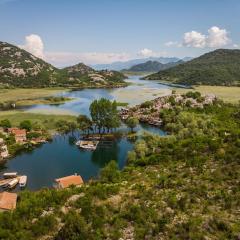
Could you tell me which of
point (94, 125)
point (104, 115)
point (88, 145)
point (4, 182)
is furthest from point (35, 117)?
point (4, 182)

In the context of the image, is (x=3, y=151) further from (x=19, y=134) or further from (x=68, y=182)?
(x=68, y=182)

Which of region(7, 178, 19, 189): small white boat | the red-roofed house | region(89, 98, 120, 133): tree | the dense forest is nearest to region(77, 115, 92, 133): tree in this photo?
region(89, 98, 120, 133): tree

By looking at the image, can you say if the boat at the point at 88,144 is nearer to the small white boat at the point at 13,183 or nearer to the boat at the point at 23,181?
the boat at the point at 23,181

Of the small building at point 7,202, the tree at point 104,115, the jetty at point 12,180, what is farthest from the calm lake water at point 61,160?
the small building at point 7,202

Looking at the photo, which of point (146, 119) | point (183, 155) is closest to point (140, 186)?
point (183, 155)

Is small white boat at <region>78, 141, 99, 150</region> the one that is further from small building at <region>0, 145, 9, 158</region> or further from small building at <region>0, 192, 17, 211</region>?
small building at <region>0, 192, 17, 211</region>

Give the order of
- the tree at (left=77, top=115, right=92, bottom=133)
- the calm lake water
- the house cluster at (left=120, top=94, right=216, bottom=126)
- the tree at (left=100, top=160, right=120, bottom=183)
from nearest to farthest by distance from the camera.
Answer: the tree at (left=100, top=160, right=120, bottom=183) → the calm lake water → the tree at (left=77, top=115, right=92, bottom=133) → the house cluster at (left=120, top=94, right=216, bottom=126)

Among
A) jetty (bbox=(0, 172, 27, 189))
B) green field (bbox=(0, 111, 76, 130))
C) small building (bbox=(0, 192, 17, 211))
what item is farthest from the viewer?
green field (bbox=(0, 111, 76, 130))
